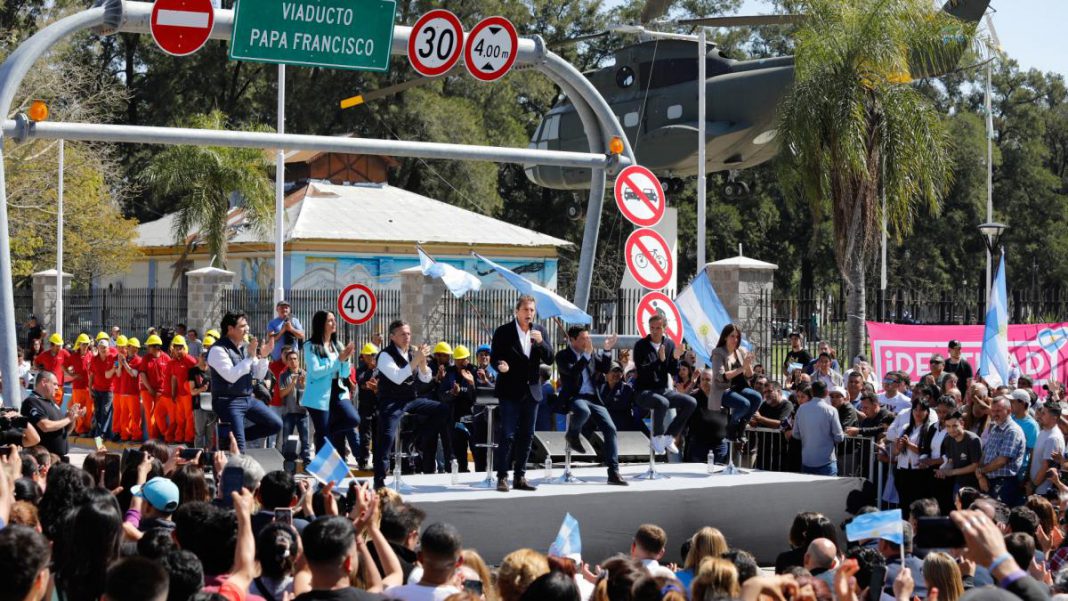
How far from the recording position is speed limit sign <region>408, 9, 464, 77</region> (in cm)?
1394

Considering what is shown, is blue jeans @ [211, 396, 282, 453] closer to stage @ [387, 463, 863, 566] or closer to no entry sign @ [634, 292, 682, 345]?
stage @ [387, 463, 863, 566]

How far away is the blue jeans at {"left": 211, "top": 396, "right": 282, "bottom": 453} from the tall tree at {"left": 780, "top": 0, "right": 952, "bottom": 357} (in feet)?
44.4

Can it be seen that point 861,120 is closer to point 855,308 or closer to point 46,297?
point 855,308

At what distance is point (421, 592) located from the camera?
5930 mm

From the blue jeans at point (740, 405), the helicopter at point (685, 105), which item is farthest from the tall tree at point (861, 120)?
the blue jeans at point (740, 405)

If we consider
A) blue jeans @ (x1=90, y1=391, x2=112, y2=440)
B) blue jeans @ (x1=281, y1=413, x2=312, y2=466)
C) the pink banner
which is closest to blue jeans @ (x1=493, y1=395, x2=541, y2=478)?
blue jeans @ (x1=281, y1=413, x2=312, y2=466)

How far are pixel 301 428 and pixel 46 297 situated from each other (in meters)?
19.0

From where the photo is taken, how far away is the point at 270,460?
1270 cm

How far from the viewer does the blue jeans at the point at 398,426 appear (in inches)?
542

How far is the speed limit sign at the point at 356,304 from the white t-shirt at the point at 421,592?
12670 mm

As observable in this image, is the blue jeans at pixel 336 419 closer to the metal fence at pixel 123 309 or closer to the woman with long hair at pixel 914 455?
the woman with long hair at pixel 914 455

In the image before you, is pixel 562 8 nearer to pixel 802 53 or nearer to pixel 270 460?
pixel 802 53

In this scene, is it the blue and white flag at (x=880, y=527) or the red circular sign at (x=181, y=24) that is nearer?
the blue and white flag at (x=880, y=527)

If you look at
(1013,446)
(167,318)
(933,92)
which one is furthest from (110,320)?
(933,92)
